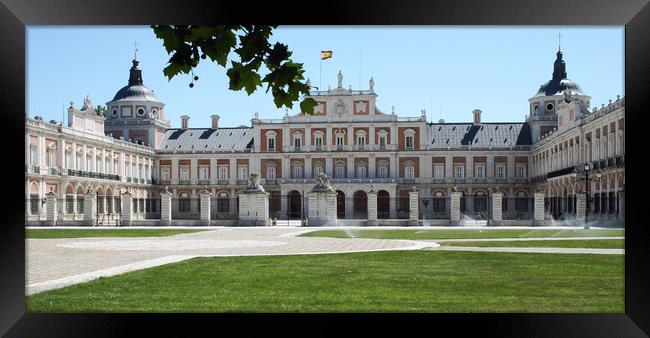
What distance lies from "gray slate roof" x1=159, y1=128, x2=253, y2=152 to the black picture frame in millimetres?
56687

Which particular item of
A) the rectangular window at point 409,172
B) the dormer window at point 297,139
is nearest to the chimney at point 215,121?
the dormer window at point 297,139

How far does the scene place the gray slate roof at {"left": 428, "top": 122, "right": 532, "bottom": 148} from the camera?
59.1 meters

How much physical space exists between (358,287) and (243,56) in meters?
5.90

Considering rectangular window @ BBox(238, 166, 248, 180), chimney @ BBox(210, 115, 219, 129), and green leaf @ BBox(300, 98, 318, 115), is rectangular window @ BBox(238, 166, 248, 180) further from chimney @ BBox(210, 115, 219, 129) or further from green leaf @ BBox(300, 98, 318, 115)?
green leaf @ BBox(300, 98, 318, 115)

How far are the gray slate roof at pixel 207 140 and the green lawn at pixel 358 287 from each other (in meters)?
48.4

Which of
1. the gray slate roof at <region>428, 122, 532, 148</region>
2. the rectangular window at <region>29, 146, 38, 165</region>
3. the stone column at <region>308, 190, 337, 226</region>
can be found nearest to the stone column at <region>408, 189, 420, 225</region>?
the stone column at <region>308, 190, 337, 226</region>

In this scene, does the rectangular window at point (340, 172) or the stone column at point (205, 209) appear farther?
the rectangular window at point (340, 172)

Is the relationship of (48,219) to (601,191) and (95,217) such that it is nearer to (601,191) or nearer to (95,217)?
(95,217)

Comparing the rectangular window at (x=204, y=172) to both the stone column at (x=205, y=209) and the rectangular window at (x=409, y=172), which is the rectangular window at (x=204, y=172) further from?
the stone column at (x=205, y=209)

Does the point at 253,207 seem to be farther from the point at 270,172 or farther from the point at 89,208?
the point at 270,172

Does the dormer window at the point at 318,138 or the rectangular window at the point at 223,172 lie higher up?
the dormer window at the point at 318,138
